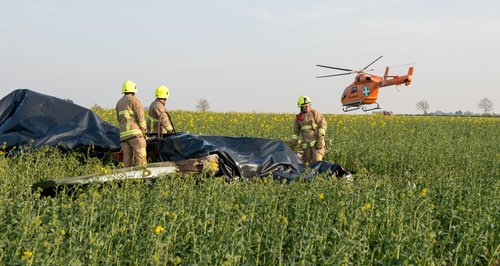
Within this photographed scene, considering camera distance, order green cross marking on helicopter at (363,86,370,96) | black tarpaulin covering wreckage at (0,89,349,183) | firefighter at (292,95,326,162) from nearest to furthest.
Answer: black tarpaulin covering wreckage at (0,89,349,183) → firefighter at (292,95,326,162) → green cross marking on helicopter at (363,86,370,96)

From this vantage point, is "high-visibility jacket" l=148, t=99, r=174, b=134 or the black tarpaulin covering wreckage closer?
the black tarpaulin covering wreckage

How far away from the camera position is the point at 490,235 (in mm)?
6164

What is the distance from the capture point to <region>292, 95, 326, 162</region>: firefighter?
1205 cm

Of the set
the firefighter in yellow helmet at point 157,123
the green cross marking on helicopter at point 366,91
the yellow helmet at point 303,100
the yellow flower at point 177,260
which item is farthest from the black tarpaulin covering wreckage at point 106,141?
the green cross marking on helicopter at point 366,91

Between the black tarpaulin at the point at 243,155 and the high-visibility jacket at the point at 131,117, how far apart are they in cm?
54

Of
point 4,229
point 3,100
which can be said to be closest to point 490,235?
point 4,229

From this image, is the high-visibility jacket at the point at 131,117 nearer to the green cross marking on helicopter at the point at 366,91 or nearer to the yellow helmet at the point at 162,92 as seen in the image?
the yellow helmet at the point at 162,92

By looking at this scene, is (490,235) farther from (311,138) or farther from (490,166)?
(490,166)

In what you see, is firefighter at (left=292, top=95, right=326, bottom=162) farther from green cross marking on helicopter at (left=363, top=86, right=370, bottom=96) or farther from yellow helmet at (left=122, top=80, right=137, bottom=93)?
green cross marking on helicopter at (left=363, top=86, right=370, bottom=96)

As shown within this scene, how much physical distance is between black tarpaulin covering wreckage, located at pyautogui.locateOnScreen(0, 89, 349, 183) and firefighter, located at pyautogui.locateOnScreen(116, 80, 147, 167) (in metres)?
0.49

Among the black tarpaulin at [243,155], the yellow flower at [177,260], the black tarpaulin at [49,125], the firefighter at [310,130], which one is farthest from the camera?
the firefighter at [310,130]

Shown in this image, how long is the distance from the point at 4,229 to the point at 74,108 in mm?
7089

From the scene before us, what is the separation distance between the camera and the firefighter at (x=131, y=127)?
33.5 ft

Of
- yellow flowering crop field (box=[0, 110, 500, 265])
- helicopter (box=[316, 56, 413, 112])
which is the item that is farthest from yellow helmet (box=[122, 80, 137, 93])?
helicopter (box=[316, 56, 413, 112])
